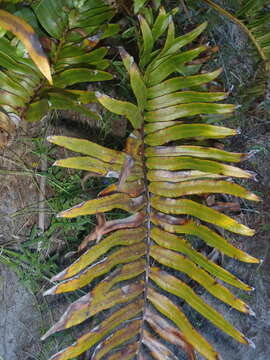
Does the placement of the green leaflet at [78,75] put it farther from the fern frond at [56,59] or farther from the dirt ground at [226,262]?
the dirt ground at [226,262]

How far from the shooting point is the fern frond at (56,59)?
3.71ft

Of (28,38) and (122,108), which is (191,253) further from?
(28,38)

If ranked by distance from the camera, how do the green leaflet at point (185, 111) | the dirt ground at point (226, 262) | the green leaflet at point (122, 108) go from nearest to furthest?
the green leaflet at point (122, 108) < the green leaflet at point (185, 111) < the dirt ground at point (226, 262)

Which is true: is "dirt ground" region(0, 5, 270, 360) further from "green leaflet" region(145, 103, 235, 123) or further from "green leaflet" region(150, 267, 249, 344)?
"green leaflet" region(150, 267, 249, 344)

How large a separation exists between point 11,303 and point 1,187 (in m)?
0.46

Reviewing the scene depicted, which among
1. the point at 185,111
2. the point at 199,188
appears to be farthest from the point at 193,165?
the point at 185,111

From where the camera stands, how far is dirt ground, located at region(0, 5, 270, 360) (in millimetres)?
1620

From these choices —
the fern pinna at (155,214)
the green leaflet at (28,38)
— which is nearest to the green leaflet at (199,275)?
the fern pinna at (155,214)

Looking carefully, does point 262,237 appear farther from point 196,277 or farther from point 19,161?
point 19,161

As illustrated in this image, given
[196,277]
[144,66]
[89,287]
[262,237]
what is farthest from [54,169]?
[262,237]

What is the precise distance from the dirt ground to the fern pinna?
0.32 meters

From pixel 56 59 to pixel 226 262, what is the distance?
4.15ft

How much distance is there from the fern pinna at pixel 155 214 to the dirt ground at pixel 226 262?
0.32 metres

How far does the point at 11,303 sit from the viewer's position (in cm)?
163
